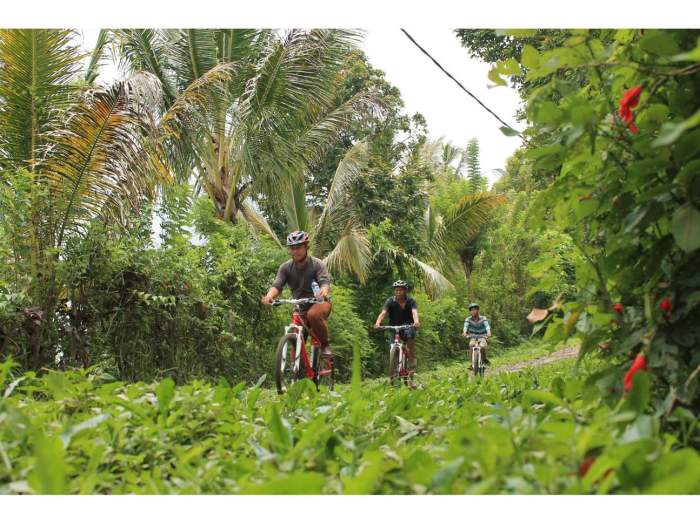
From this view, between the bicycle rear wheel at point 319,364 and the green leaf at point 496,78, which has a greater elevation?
the green leaf at point 496,78

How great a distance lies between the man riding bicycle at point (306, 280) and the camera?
739 centimetres

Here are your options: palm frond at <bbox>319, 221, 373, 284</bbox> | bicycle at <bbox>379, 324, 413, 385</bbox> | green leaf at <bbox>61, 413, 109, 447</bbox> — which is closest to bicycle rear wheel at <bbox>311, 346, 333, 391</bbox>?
bicycle at <bbox>379, 324, 413, 385</bbox>

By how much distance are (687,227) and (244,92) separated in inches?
513

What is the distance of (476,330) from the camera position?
13.3 m

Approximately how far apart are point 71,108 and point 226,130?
6864 mm

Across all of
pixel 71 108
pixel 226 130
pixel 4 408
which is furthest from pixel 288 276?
pixel 226 130

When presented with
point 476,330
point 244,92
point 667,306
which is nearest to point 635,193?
point 667,306

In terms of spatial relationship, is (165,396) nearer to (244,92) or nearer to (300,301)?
(300,301)

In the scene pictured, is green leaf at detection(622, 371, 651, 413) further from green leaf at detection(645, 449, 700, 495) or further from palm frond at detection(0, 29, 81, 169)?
palm frond at detection(0, 29, 81, 169)

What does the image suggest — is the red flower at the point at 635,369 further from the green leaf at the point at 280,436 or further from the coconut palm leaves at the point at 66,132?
the coconut palm leaves at the point at 66,132

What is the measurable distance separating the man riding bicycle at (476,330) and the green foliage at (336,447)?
9.76 metres

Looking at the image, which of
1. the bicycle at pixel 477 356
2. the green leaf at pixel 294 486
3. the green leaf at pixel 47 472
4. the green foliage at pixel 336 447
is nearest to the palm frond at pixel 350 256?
the bicycle at pixel 477 356

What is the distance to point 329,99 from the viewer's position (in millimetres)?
Answer: 15492

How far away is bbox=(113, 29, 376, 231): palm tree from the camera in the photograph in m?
14.2
